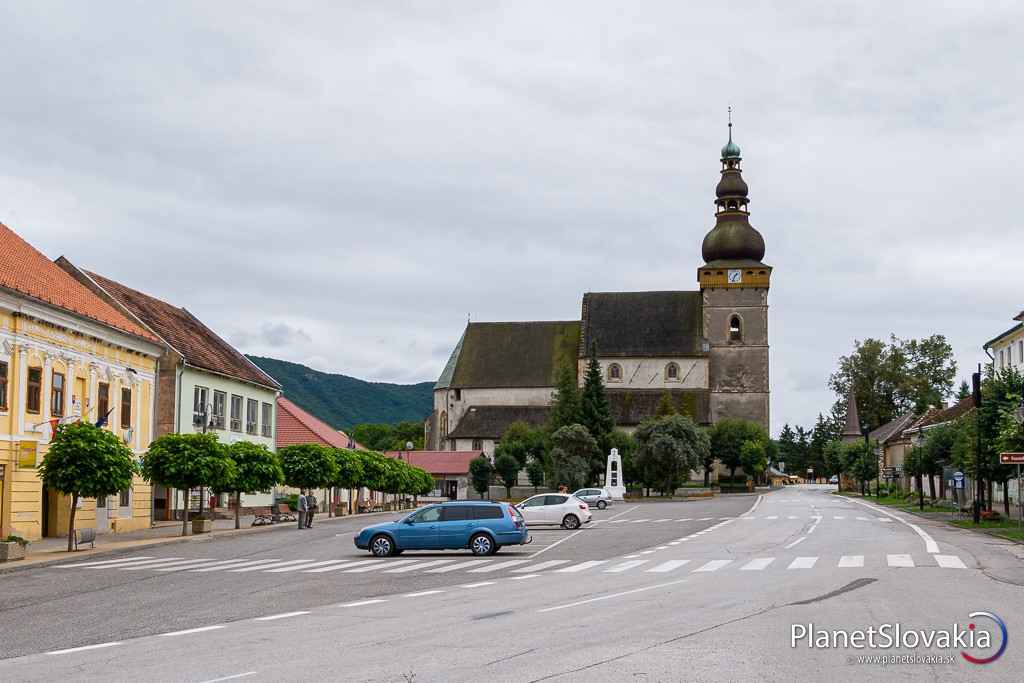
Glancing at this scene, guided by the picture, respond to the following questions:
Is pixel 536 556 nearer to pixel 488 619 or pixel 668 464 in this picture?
pixel 488 619

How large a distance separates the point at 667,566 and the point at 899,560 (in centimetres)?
522

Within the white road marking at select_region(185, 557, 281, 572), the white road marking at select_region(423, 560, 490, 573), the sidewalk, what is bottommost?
the sidewalk

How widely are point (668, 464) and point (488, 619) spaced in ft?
239

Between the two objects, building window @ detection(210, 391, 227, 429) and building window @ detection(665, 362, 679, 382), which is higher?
building window @ detection(665, 362, 679, 382)

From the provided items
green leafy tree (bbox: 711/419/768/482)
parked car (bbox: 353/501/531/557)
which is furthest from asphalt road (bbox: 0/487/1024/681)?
green leafy tree (bbox: 711/419/768/482)

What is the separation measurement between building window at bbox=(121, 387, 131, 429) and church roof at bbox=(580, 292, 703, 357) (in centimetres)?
7366

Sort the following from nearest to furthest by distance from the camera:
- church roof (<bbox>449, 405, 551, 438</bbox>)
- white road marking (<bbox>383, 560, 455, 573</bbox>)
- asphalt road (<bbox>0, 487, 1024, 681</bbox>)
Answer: asphalt road (<bbox>0, 487, 1024, 681</bbox>)
white road marking (<bbox>383, 560, 455, 573</bbox>)
church roof (<bbox>449, 405, 551, 438</bbox>)

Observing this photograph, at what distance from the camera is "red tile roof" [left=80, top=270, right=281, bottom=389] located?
165ft

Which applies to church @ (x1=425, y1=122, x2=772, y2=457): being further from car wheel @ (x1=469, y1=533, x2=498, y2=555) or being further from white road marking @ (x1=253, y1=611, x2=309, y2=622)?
white road marking @ (x1=253, y1=611, x2=309, y2=622)

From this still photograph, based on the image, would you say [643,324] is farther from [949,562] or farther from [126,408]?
[949,562]

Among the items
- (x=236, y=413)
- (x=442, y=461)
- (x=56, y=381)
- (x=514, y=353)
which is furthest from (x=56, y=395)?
(x=514, y=353)

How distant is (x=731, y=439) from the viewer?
103m

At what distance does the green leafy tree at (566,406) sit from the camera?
96.9 meters

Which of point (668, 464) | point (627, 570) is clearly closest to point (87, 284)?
point (627, 570)
